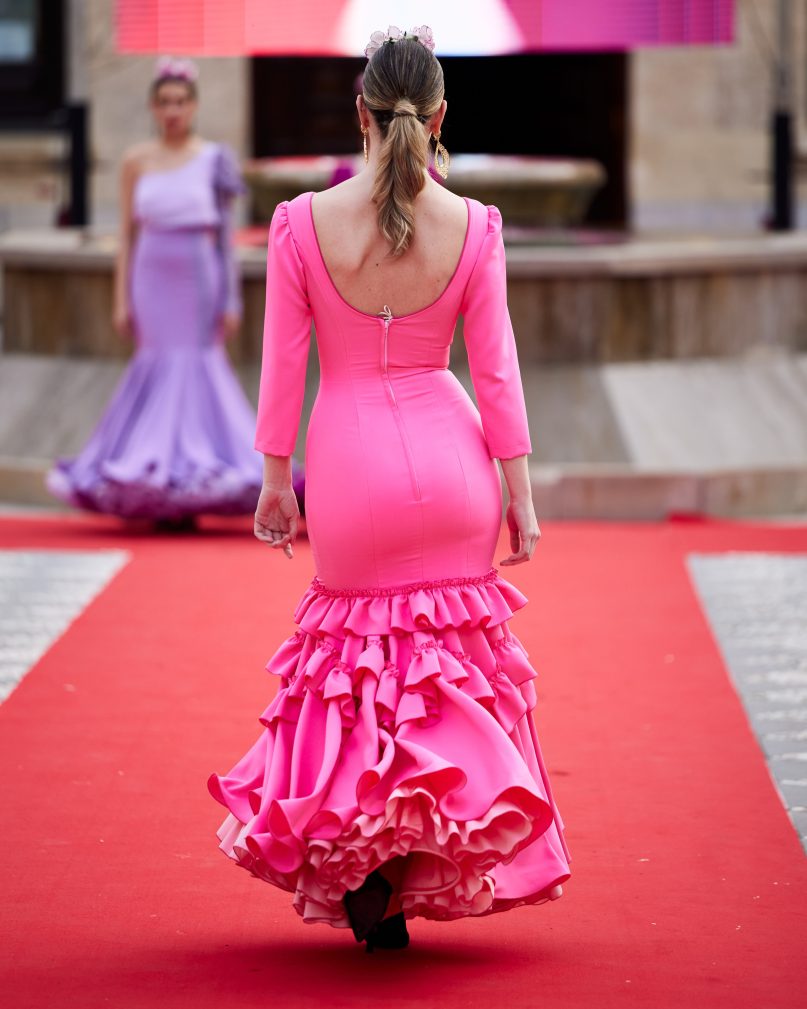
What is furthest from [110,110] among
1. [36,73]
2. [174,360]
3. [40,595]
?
[40,595]

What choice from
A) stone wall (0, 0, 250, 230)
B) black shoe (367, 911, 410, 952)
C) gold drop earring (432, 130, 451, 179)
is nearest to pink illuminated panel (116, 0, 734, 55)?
stone wall (0, 0, 250, 230)

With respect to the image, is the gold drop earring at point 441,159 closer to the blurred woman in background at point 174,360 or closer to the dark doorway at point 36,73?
the blurred woman in background at point 174,360

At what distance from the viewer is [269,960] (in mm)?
4668

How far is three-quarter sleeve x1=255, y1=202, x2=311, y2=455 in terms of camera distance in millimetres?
4664

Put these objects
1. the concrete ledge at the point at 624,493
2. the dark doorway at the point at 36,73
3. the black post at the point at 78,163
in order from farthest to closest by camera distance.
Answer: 1. the dark doorway at the point at 36,73
2. the black post at the point at 78,163
3. the concrete ledge at the point at 624,493

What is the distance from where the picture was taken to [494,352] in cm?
472

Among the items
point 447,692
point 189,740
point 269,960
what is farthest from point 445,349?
point 189,740

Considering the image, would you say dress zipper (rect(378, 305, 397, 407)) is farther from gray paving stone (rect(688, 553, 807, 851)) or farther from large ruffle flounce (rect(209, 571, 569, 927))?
gray paving stone (rect(688, 553, 807, 851))

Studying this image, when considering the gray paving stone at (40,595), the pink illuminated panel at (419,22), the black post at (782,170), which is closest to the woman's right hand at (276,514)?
the gray paving stone at (40,595)

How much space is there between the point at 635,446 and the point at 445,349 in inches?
302

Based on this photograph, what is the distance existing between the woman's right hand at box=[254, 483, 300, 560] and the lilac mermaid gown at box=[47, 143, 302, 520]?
6080 mm

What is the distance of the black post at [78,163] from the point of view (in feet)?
54.2

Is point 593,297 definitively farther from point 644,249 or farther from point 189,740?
point 189,740

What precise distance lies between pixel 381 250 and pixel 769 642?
4.18 m
